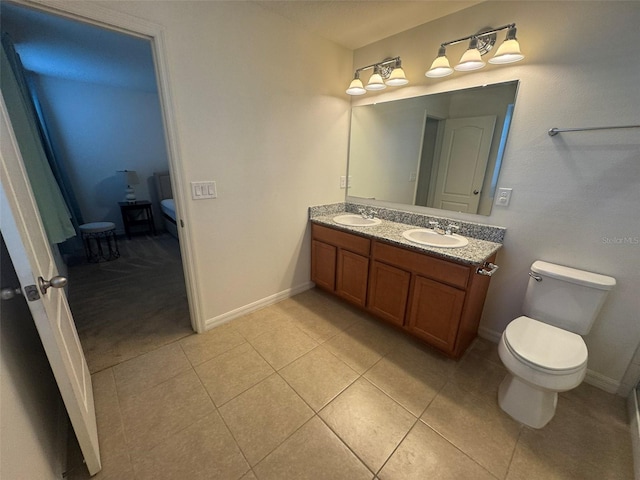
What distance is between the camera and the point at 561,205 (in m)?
1.57

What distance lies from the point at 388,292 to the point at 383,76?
1.78m

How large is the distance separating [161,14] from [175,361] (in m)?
2.12

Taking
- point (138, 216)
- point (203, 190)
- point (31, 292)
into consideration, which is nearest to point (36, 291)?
point (31, 292)

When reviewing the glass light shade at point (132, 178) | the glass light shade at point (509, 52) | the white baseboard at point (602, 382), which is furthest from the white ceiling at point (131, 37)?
the white baseboard at point (602, 382)

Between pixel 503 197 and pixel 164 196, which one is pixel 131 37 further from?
pixel 164 196

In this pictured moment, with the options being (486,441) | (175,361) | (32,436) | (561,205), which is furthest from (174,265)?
(561,205)

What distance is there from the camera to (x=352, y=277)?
2.26 metres

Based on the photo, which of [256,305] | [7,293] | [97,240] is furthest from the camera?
[97,240]

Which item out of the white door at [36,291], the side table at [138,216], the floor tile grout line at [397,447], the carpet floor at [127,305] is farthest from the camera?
the side table at [138,216]

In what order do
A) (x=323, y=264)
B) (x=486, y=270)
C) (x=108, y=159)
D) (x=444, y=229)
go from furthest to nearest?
(x=108, y=159)
(x=323, y=264)
(x=444, y=229)
(x=486, y=270)

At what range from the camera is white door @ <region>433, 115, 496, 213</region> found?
1834 mm

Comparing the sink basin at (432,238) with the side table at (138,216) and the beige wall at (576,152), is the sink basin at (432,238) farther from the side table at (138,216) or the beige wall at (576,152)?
the side table at (138,216)

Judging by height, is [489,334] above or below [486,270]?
below

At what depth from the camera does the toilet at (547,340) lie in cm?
124
